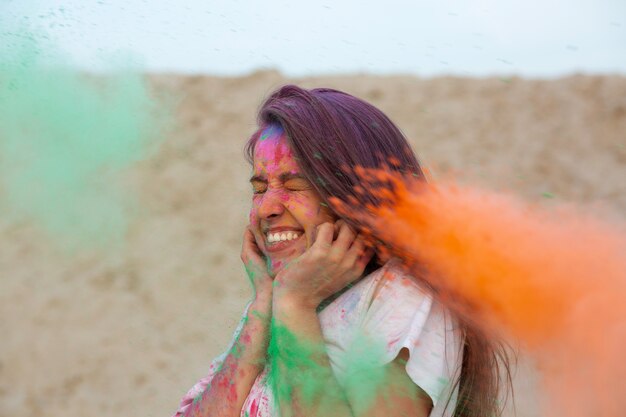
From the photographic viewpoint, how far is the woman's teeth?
252 centimetres

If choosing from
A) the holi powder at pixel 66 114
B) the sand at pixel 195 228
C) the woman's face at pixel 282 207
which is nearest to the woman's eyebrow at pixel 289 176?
the woman's face at pixel 282 207

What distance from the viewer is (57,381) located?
947 cm

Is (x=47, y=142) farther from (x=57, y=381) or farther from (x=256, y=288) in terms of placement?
(x=57, y=381)

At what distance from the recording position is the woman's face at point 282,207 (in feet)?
8.11

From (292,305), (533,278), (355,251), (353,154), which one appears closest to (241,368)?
(292,305)

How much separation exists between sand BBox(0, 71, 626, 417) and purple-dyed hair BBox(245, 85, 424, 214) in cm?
443

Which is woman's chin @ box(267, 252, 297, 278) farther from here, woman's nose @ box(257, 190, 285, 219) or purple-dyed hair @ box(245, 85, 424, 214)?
purple-dyed hair @ box(245, 85, 424, 214)

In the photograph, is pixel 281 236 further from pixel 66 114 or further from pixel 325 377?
pixel 66 114

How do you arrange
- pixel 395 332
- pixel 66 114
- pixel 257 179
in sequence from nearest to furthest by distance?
pixel 395 332 → pixel 257 179 → pixel 66 114

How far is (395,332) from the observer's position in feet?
7.07

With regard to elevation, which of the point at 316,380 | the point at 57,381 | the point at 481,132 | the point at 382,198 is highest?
the point at 382,198

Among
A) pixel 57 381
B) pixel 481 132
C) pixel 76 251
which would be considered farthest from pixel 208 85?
pixel 57 381

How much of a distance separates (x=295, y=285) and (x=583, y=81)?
13.0 meters

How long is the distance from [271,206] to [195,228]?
341 inches
